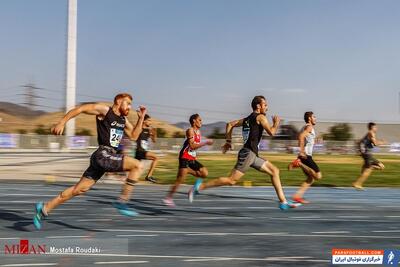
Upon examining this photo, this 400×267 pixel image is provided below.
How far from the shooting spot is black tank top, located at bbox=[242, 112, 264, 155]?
962cm

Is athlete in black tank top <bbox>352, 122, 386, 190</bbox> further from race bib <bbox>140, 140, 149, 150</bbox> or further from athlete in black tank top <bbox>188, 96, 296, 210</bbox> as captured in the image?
athlete in black tank top <bbox>188, 96, 296, 210</bbox>

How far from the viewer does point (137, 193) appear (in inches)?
550

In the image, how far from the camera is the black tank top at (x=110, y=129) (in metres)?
7.64

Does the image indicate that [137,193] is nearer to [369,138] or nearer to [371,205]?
[371,205]

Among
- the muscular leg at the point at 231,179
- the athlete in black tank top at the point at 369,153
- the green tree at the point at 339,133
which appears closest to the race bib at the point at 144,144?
the muscular leg at the point at 231,179

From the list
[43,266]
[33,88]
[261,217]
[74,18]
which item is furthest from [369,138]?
[33,88]

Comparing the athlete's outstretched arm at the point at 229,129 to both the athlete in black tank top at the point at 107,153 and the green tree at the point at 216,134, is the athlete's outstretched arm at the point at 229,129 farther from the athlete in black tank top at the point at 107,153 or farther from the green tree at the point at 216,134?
the green tree at the point at 216,134

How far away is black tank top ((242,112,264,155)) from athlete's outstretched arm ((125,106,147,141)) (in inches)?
89.3

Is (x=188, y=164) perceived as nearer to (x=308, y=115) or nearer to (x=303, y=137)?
(x=303, y=137)

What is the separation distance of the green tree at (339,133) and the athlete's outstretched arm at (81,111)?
90.6 metres

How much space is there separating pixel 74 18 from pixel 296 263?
159 ft

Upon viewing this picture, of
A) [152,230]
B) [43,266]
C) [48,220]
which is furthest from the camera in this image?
[48,220]

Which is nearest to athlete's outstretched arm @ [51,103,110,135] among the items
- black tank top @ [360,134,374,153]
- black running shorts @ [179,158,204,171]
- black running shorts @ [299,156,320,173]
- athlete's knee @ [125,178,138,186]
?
athlete's knee @ [125,178,138,186]

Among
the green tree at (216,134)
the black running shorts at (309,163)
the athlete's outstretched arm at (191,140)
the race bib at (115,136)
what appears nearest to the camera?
the race bib at (115,136)
